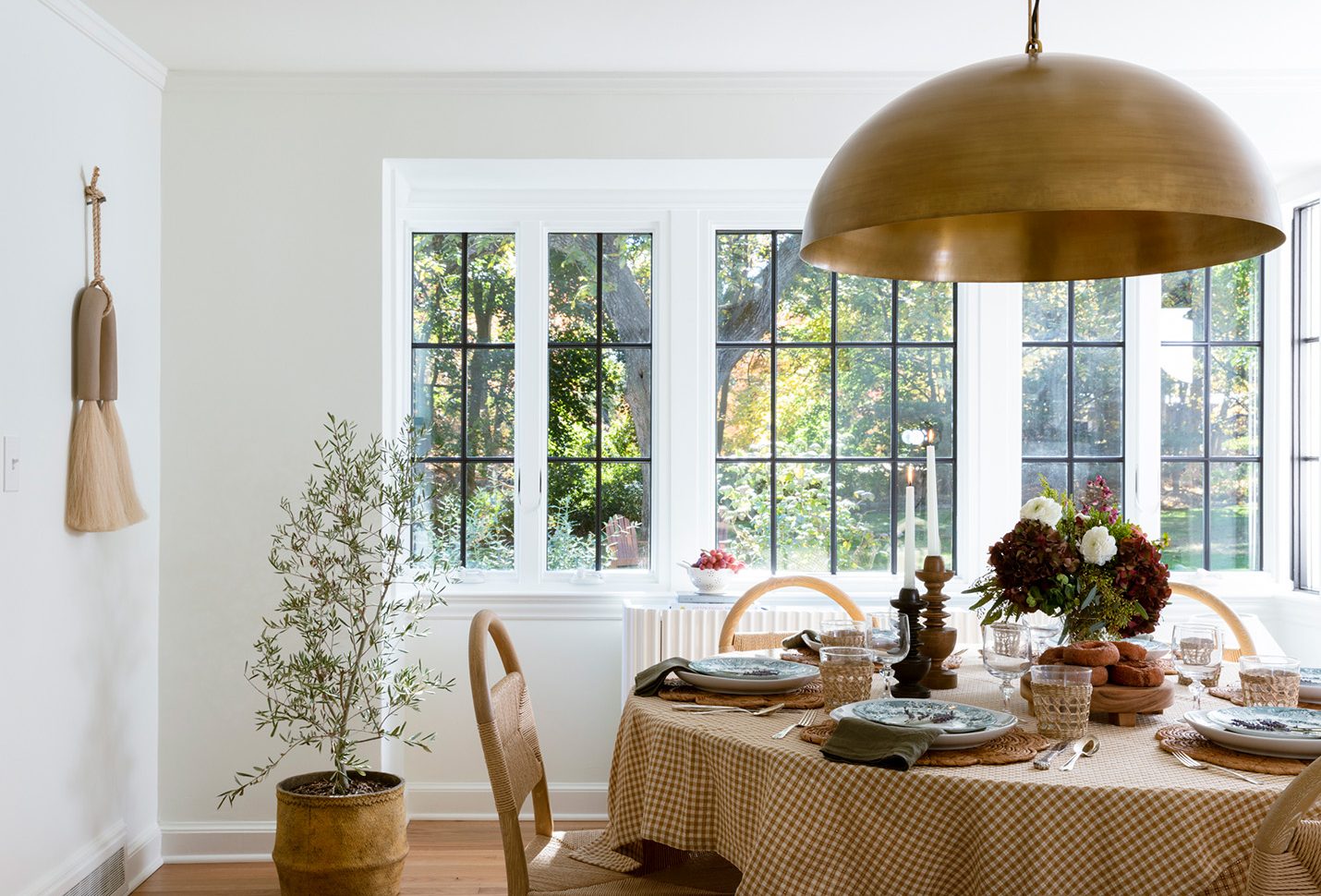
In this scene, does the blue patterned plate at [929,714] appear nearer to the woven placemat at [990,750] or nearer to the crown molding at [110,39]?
the woven placemat at [990,750]

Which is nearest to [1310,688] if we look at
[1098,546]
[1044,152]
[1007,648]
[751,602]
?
[1098,546]

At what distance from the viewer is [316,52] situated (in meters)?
3.55

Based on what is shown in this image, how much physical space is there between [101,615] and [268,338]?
1054 millimetres

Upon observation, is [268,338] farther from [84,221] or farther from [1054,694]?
[1054,694]

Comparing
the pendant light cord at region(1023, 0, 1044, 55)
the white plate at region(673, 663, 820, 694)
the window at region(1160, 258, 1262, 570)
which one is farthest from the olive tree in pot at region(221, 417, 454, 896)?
the window at region(1160, 258, 1262, 570)

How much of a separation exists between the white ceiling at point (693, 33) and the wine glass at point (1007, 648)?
1984 millimetres

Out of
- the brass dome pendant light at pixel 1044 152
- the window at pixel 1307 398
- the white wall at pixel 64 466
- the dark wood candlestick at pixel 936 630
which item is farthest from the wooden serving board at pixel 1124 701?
the window at pixel 1307 398

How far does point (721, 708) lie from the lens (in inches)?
79.4

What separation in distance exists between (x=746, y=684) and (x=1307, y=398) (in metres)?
3.09

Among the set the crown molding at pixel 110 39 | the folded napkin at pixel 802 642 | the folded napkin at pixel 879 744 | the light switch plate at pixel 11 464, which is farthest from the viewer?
the crown molding at pixel 110 39

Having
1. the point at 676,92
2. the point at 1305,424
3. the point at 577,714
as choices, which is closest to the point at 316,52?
the point at 676,92

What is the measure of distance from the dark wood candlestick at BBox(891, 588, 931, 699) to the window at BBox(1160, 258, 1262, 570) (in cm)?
254

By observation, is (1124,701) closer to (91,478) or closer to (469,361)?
(91,478)

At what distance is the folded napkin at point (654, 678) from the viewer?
84.3 inches
